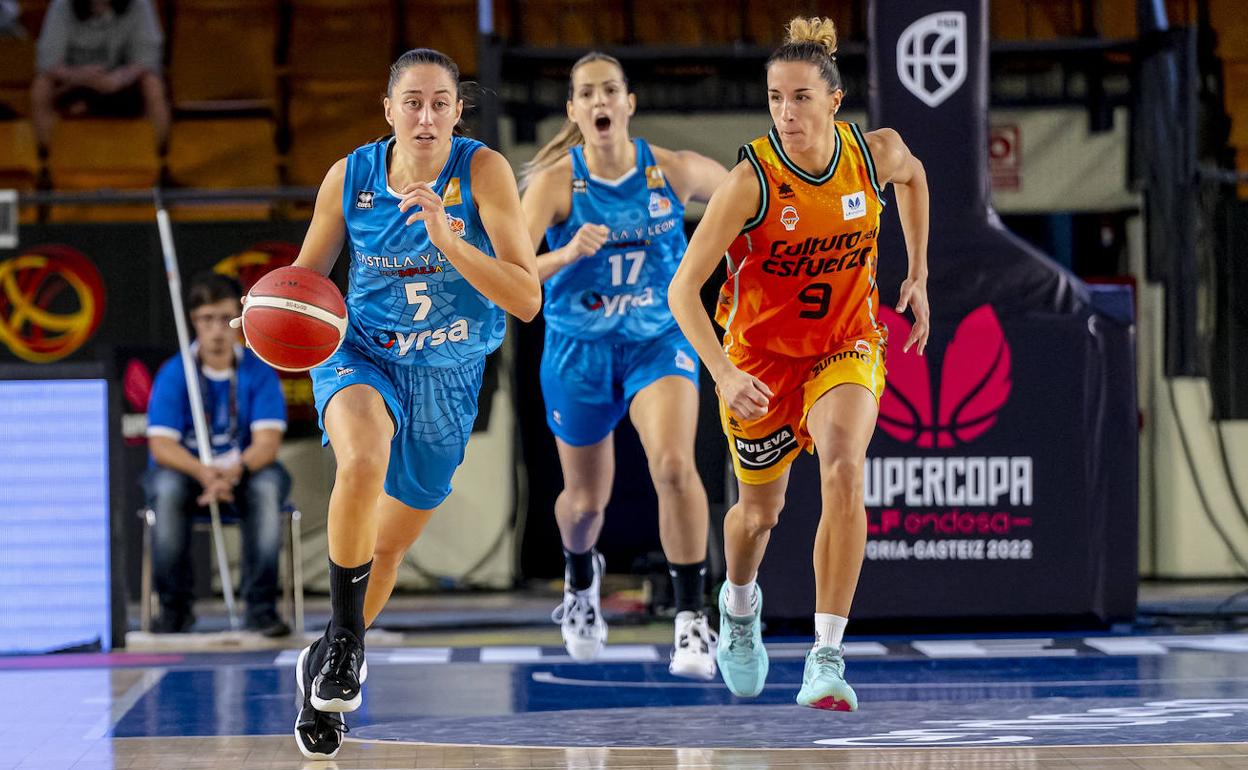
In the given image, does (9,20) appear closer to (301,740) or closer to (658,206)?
(658,206)

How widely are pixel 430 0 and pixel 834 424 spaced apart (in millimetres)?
7199

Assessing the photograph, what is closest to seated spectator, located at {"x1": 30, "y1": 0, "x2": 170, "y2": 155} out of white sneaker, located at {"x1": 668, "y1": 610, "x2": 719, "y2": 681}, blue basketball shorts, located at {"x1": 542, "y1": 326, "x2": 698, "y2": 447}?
blue basketball shorts, located at {"x1": 542, "y1": 326, "x2": 698, "y2": 447}

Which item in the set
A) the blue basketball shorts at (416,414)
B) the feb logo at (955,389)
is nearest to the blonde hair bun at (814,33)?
the blue basketball shorts at (416,414)

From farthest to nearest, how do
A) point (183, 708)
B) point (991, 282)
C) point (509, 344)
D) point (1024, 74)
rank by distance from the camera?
1. point (1024, 74)
2. point (509, 344)
3. point (991, 282)
4. point (183, 708)

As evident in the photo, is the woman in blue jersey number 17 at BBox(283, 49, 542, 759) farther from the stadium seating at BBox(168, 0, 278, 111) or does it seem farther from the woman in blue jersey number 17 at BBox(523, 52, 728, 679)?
the stadium seating at BBox(168, 0, 278, 111)

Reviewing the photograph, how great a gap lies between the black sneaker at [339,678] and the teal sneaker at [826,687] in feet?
4.10

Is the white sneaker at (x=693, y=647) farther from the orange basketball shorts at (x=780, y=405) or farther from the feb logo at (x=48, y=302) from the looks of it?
the feb logo at (x=48, y=302)

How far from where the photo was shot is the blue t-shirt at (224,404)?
806 cm

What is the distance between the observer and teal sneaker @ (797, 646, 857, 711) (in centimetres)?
466

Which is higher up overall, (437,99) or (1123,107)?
(1123,107)

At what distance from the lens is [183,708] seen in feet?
19.4

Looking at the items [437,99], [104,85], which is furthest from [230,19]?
[437,99]

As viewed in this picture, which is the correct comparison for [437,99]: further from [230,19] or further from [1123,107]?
[230,19]

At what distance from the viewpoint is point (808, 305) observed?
509 cm
